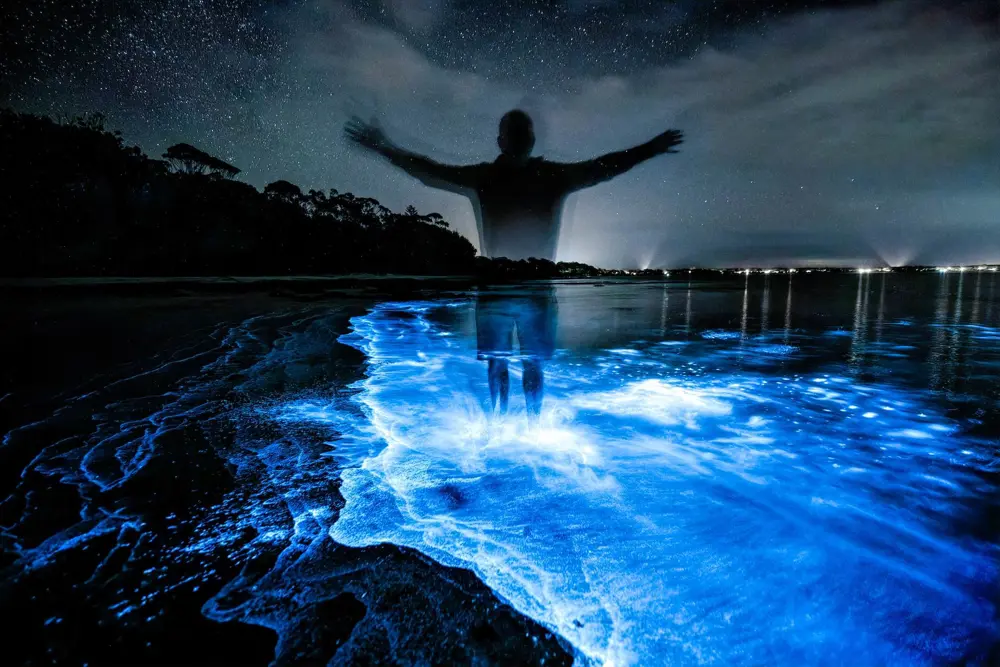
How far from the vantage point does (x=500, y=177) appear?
3959 millimetres

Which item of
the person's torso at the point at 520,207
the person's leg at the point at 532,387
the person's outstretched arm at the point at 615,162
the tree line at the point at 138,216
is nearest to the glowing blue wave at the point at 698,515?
the person's leg at the point at 532,387

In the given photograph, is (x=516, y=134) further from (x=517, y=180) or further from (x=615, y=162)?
(x=615, y=162)

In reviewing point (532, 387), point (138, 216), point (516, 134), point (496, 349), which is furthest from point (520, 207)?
point (138, 216)

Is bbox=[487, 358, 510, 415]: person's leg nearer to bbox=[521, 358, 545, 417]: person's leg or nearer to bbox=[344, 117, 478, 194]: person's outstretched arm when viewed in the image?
bbox=[521, 358, 545, 417]: person's leg

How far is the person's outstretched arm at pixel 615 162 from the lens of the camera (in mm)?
4066

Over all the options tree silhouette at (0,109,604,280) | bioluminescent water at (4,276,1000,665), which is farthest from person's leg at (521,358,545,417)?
tree silhouette at (0,109,604,280)

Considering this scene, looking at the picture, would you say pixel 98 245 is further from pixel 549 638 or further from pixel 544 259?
pixel 549 638

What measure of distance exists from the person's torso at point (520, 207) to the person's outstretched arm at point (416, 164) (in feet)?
0.83

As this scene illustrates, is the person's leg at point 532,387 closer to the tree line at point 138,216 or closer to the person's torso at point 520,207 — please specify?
the person's torso at point 520,207

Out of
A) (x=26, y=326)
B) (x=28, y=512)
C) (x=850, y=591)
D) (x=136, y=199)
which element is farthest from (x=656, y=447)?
(x=136, y=199)

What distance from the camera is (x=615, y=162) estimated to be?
13.8ft

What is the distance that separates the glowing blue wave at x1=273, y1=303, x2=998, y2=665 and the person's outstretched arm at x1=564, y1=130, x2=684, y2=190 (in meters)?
2.27

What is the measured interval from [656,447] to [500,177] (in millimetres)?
2737

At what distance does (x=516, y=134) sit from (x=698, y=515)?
3181 millimetres
